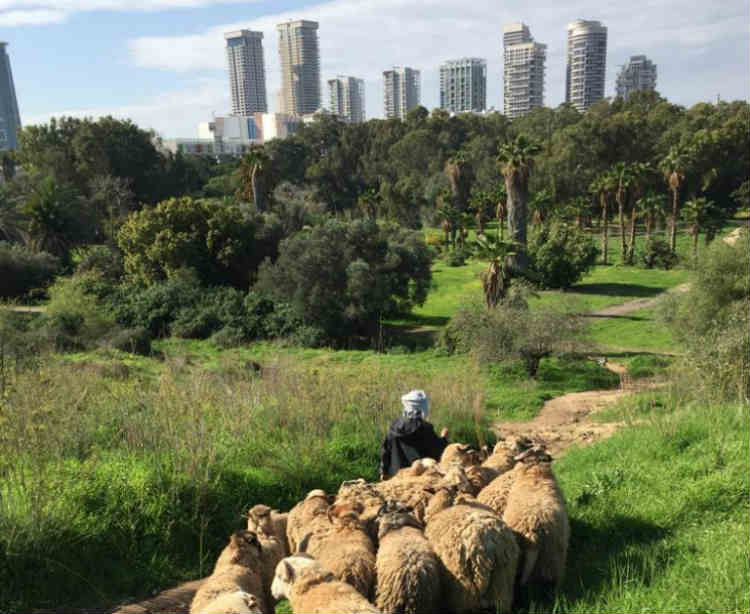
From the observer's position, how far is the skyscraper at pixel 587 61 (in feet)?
609

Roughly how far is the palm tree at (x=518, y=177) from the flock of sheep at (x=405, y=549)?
3317 centimetres

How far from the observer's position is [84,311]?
94.0ft

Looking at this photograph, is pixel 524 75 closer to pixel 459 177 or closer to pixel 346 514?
pixel 459 177

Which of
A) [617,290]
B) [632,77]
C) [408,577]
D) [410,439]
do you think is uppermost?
[632,77]

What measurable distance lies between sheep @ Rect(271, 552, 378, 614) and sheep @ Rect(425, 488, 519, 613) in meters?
0.67

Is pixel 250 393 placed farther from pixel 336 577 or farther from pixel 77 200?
pixel 77 200

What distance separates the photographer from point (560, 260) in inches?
1638

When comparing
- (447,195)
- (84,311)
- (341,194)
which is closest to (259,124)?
(341,194)

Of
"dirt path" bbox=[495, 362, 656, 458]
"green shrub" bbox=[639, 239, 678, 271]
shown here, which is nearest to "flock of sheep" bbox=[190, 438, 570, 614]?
→ "dirt path" bbox=[495, 362, 656, 458]

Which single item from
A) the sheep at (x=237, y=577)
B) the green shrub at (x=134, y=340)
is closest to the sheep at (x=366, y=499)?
the sheep at (x=237, y=577)

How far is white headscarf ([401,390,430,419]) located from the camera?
21.5 feet

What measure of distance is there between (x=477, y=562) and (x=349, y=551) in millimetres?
894

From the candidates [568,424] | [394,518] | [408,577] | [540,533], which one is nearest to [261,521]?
[394,518]

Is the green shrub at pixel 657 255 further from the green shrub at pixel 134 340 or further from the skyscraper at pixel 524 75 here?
the skyscraper at pixel 524 75
